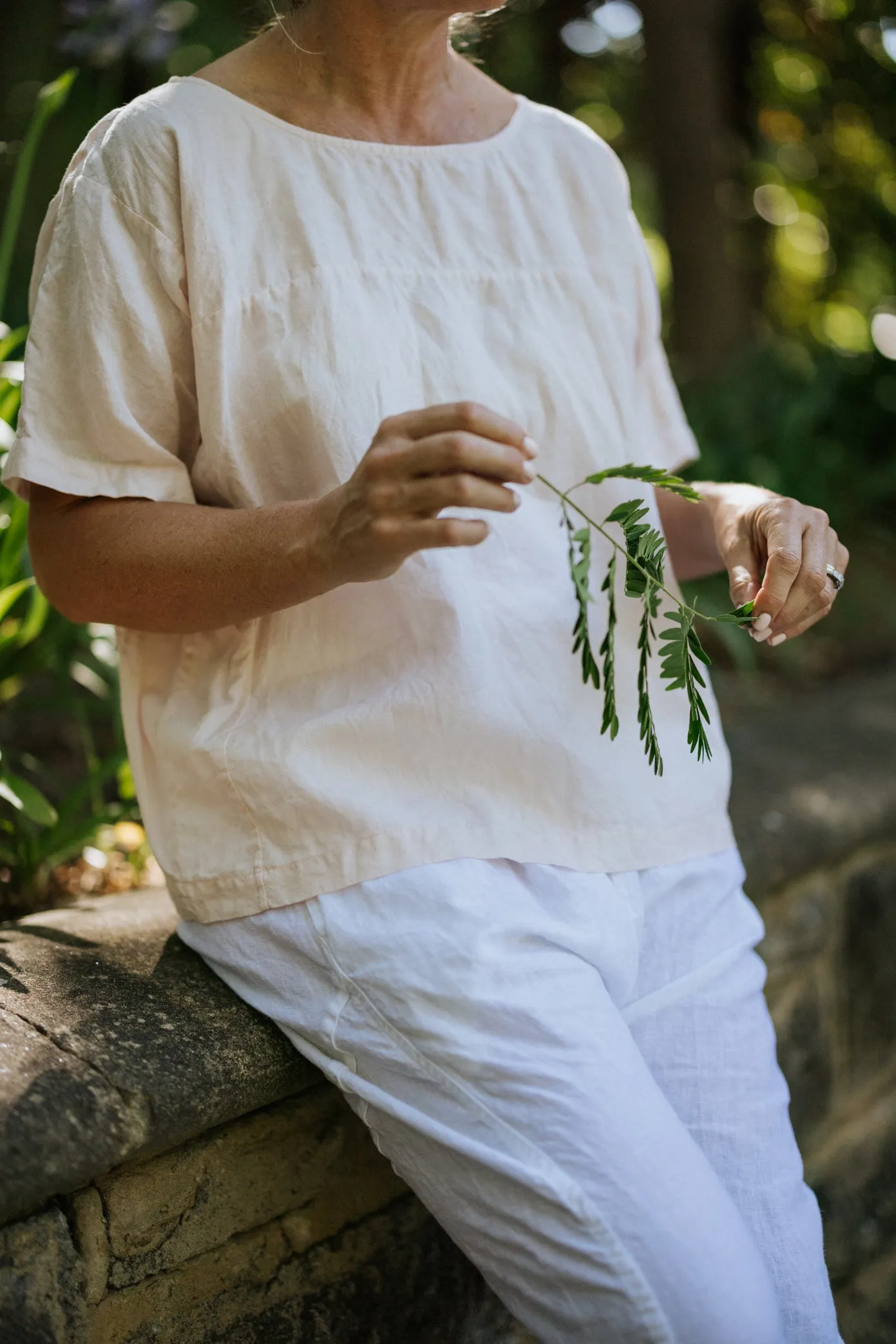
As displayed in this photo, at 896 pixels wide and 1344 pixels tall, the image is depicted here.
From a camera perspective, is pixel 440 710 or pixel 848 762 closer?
pixel 440 710

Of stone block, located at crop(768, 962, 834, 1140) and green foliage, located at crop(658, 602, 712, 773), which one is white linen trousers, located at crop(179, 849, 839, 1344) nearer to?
green foliage, located at crop(658, 602, 712, 773)

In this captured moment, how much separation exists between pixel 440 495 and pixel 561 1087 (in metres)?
0.51

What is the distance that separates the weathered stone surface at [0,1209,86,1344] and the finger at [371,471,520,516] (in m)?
0.69

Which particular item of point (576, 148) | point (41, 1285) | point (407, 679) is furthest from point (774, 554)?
point (41, 1285)

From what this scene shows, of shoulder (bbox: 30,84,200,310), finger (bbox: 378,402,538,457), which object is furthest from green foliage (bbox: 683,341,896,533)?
finger (bbox: 378,402,538,457)

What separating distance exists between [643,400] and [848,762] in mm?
981

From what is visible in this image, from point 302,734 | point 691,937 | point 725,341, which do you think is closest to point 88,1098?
point 302,734

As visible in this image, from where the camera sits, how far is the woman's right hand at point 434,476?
0.91m

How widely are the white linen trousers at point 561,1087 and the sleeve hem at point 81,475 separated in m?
0.42

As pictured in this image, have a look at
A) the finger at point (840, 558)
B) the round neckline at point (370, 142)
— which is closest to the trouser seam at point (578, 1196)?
the finger at point (840, 558)

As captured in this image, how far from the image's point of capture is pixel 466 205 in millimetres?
1292

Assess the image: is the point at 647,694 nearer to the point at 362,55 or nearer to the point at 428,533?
the point at 428,533

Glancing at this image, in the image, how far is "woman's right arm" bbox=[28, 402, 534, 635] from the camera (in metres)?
0.92

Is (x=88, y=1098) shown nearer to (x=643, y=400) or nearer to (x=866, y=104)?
(x=643, y=400)
